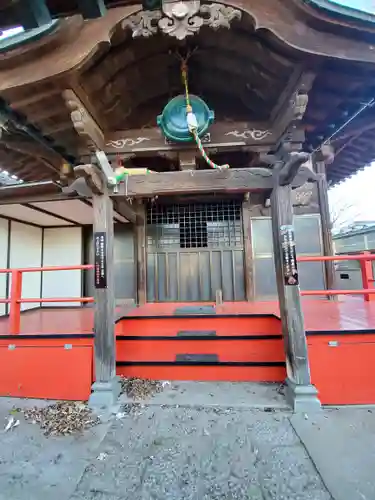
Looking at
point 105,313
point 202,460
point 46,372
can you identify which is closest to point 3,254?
point 46,372

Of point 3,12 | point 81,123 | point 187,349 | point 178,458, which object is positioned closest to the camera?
point 3,12

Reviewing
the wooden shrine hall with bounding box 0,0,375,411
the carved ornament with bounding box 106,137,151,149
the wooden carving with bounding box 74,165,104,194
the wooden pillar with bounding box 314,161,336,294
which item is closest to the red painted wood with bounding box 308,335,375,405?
the wooden shrine hall with bounding box 0,0,375,411

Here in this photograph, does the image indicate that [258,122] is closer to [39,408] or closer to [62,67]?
[62,67]

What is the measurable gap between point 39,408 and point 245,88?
414cm

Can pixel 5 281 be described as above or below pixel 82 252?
below

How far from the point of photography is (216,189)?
2.88 m

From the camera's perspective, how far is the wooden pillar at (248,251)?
5246mm

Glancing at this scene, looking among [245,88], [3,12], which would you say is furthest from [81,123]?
[245,88]

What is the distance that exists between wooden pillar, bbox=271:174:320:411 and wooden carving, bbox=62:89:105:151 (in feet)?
6.49

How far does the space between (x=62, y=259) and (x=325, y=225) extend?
5.87m

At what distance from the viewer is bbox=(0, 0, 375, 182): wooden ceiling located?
233 cm

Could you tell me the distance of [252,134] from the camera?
120 inches

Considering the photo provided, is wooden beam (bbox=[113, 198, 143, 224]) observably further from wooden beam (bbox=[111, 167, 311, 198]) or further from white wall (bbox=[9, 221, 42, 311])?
white wall (bbox=[9, 221, 42, 311])

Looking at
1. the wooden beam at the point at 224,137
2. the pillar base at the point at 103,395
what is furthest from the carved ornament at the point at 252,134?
the pillar base at the point at 103,395
